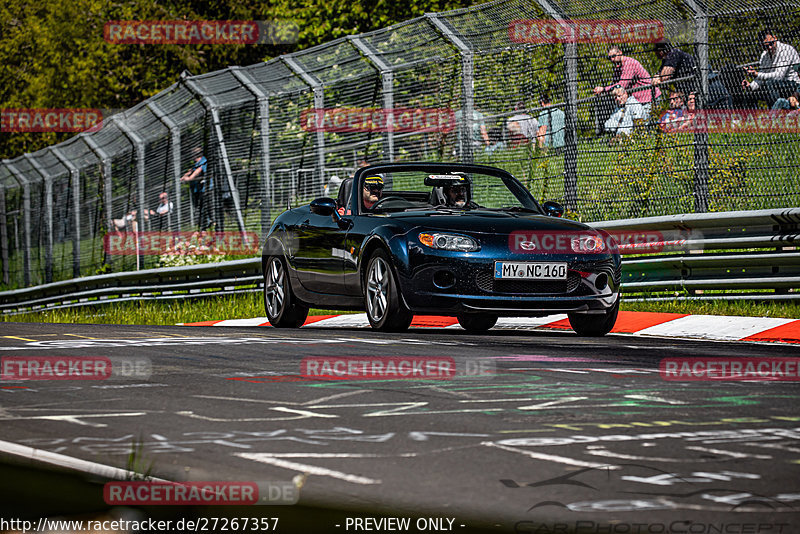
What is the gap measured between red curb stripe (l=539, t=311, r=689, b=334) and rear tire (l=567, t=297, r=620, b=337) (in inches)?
21.1

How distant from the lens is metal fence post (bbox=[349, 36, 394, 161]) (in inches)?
652

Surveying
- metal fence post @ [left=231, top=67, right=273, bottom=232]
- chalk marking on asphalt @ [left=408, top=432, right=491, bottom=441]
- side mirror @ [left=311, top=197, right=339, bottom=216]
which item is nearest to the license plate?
side mirror @ [left=311, top=197, right=339, bottom=216]

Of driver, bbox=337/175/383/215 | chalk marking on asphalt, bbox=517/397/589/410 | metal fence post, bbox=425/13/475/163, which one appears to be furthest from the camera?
metal fence post, bbox=425/13/475/163

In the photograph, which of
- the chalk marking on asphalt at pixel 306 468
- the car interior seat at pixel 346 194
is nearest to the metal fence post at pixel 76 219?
the car interior seat at pixel 346 194

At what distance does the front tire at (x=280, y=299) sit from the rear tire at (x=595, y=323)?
284 centimetres

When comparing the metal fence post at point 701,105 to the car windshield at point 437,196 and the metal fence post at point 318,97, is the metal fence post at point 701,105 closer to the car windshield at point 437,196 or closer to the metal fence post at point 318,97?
the car windshield at point 437,196

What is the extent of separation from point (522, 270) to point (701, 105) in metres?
3.54

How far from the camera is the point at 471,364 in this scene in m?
7.97

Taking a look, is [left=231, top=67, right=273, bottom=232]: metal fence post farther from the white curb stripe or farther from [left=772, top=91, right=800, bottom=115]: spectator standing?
[left=772, top=91, right=800, bottom=115]: spectator standing

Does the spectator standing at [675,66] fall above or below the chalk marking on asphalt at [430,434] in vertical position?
above

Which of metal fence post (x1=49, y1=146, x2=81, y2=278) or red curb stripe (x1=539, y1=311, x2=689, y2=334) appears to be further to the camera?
metal fence post (x1=49, y1=146, x2=81, y2=278)

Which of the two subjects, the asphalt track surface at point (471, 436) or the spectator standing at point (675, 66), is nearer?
the asphalt track surface at point (471, 436)

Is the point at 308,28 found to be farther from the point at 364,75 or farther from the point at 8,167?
the point at 364,75

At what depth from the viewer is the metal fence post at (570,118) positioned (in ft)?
45.8
